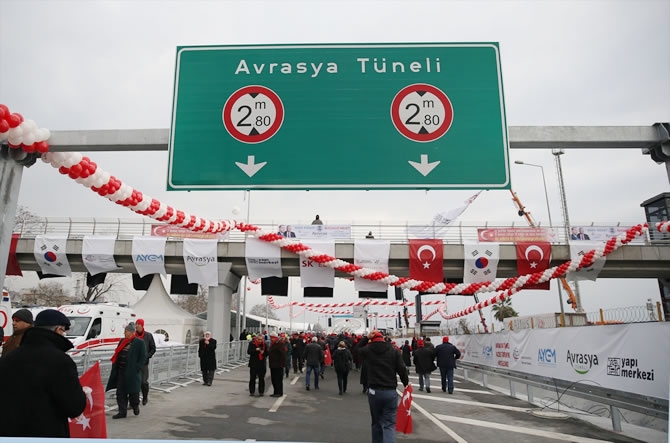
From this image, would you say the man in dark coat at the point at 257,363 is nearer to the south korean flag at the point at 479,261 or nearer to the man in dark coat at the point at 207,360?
the man in dark coat at the point at 207,360

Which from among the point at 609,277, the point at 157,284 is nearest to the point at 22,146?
the point at 157,284

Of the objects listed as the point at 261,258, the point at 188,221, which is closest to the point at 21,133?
the point at 188,221

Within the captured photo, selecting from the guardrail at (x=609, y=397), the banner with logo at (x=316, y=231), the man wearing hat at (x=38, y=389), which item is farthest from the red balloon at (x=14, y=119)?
the banner with logo at (x=316, y=231)

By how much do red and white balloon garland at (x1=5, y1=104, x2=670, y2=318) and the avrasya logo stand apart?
4.02 m

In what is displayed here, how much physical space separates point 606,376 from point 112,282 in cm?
6256

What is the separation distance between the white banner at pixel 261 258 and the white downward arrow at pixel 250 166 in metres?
18.7

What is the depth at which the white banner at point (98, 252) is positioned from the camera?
2455 cm

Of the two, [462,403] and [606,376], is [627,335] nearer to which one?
[606,376]

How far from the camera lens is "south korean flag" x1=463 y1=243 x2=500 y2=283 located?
79.0 feet

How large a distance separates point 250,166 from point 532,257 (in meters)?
22.1

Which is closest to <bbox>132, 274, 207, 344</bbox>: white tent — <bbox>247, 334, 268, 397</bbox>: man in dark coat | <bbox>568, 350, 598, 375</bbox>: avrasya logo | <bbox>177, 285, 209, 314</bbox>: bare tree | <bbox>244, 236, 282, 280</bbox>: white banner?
<bbox>244, 236, 282, 280</bbox>: white banner

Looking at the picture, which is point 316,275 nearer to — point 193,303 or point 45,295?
point 45,295

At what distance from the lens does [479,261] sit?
2411cm

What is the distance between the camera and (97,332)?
17969 mm
